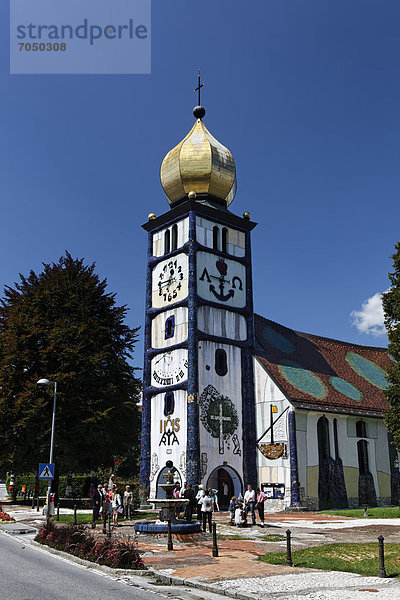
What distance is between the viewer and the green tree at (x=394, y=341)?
98.4 feet

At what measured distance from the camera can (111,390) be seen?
124ft

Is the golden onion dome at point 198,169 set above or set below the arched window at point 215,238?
above

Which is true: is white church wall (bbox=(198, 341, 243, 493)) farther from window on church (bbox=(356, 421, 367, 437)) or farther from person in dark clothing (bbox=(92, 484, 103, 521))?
person in dark clothing (bbox=(92, 484, 103, 521))

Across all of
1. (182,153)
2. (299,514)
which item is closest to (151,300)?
(182,153)

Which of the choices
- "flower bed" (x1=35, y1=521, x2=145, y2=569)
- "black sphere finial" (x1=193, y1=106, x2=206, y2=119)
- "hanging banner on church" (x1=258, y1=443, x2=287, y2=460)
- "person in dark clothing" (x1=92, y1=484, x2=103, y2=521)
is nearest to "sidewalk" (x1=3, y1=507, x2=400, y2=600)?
"flower bed" (x1=35, y1=521, x2=145, y2=569)

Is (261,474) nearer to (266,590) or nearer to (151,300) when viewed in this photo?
(151,300)

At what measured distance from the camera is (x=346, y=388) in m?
39.8

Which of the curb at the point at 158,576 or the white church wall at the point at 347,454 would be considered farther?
the white church wall at the point at 347,454

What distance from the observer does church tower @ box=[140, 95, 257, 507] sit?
33.8m

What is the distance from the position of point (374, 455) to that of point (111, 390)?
17.6 metres

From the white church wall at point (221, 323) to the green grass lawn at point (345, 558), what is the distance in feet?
64.8

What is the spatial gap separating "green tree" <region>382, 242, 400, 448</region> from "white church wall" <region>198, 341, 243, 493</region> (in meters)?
9.11

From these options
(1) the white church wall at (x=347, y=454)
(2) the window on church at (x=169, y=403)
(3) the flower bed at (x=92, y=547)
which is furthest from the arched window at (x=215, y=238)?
(3) the flower bed at (x=92, y=547)

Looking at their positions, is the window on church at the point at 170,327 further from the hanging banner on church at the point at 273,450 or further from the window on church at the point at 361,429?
the window on church at the point at 361,429
